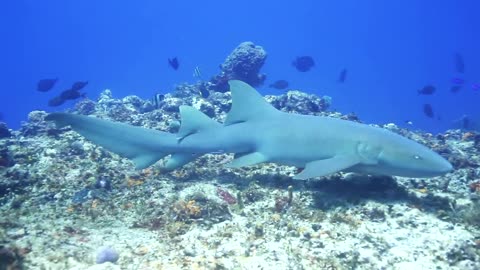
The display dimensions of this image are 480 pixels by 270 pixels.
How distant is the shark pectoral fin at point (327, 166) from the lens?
4.87 m

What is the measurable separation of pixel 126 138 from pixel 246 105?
1899mm

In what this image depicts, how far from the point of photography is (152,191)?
5926 millimetres

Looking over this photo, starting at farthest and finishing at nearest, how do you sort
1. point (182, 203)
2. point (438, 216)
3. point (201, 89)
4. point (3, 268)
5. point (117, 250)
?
1. point (201, 89)
2. point (182, 203)
3. point (438, 216)
4. point (117, 250)
5. point (3, 268)

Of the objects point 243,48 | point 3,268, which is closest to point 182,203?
point 3,268

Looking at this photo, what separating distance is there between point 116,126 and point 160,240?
7.30 ft

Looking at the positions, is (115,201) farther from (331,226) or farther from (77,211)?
(331,226)

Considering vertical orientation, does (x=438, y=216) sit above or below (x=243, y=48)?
below

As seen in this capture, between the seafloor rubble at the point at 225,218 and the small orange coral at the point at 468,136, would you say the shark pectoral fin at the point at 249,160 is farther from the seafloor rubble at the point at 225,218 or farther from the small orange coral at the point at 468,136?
the small orange coral at the point at 468,136

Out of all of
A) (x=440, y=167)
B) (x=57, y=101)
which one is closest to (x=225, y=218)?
(x=440, y=167)

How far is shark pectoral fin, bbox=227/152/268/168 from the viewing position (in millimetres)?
5770

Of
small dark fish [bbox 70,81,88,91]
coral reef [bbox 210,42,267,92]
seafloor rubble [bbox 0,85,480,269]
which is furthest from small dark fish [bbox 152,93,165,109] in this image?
seafloor rubble [bbox 0,85,480,269]

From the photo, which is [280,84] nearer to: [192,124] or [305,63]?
[305,63]

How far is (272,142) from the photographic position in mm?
5816

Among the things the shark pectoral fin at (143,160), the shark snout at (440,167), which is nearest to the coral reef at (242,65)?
the shark pectoral fin at (143,160)
